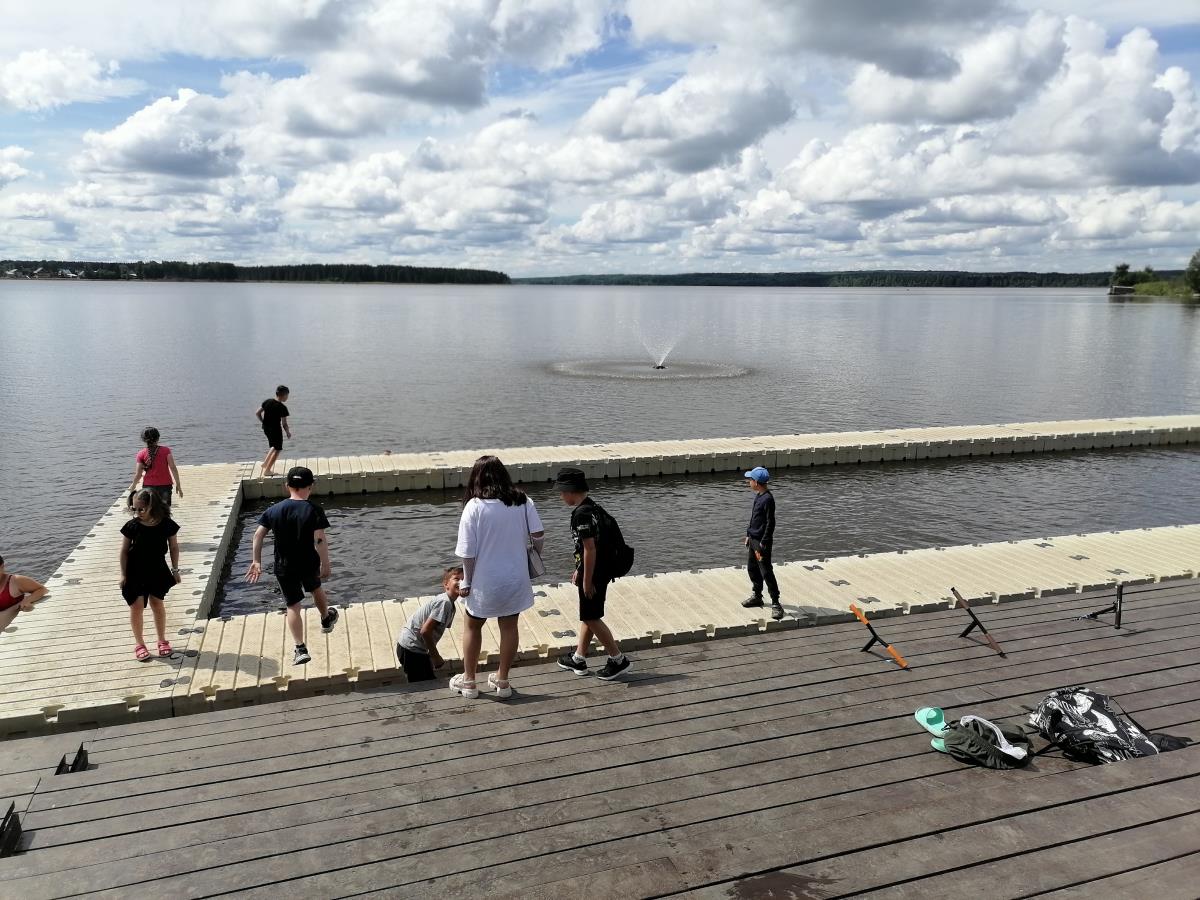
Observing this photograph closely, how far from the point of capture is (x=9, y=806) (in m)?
4.90

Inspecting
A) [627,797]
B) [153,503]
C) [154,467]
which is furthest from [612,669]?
[154,467]

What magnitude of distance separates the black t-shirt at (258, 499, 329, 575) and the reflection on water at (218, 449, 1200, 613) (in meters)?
4.68

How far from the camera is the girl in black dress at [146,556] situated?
7094 millimetres

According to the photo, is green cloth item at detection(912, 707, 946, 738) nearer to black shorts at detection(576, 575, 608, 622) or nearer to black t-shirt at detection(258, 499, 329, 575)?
black shorts at detection(576, 575, 608, 622)

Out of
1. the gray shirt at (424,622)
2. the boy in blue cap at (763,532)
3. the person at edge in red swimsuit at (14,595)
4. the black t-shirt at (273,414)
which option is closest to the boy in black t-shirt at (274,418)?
the black t-shirt at (273,414)

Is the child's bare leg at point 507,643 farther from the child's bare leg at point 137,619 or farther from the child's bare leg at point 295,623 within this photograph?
the child's bare leg at point 137,619

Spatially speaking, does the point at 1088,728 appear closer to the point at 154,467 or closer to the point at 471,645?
the point at 471,645

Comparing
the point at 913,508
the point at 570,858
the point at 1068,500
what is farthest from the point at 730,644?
the point at 1068,500

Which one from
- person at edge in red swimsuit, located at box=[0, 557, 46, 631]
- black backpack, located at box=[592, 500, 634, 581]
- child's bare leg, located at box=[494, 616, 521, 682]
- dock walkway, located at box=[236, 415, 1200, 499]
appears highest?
black backpack, located at box=[592, 500, 634, 581]

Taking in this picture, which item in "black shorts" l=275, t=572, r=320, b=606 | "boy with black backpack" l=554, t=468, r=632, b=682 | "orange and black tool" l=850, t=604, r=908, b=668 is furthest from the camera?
"black shorts" l=275, t=572, r=320, b=606

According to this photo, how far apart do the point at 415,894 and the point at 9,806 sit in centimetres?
278

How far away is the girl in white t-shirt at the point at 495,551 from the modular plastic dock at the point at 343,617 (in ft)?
2.77

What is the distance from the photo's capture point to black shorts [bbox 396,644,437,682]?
6574mm

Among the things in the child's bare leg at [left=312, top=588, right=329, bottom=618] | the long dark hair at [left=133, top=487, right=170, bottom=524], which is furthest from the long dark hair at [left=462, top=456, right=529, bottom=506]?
the long dark hair at [left=133, top=487, right=170, bottom=524]
